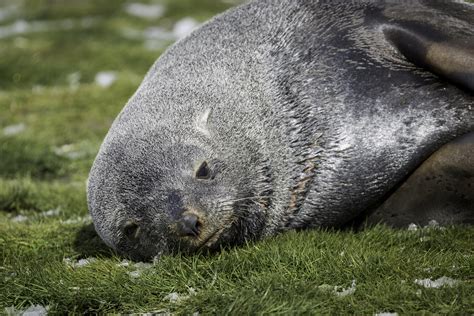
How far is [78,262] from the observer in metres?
6.75

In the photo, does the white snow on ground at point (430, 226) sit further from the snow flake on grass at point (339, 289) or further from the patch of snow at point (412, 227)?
the snow flake on grass at point (339, 289)

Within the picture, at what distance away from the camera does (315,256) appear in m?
5.70

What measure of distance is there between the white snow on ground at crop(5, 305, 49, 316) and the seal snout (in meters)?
1.16

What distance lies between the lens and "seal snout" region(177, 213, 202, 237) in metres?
5.70

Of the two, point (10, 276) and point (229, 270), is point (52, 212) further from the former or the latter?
point (229, 270)

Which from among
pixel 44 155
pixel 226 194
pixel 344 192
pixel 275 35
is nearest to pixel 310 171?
pixel 344 192

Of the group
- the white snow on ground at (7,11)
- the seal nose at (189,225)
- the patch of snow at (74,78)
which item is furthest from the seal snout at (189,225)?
the white snow on ground at (7,11)

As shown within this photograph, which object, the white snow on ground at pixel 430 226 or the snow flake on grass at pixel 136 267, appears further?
the white snow on ground at pixel 430 226

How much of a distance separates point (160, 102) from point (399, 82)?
217cm

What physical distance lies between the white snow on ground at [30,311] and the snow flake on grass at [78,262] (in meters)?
0.80

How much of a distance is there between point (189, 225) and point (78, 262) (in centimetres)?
157

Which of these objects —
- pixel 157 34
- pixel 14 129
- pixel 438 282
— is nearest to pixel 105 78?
pixel 14 129

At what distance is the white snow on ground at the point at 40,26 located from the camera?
30688 millimetres

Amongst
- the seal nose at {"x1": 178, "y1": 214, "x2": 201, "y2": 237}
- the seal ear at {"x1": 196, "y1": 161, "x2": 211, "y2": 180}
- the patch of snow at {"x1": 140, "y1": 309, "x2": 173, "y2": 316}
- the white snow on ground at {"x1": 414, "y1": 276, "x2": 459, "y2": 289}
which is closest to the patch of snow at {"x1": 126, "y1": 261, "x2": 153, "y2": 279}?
the seal nose at {"x1": 178, "y1": 214, "x2": 201, "y2": 237}
